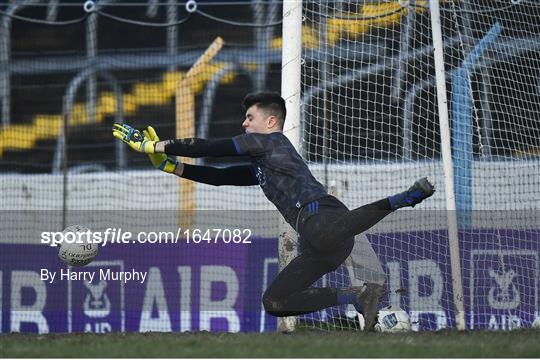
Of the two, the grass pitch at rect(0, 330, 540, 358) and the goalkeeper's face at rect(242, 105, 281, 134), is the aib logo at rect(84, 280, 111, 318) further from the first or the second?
the goalkeeper's face at rect(242, 105, 281, 134)

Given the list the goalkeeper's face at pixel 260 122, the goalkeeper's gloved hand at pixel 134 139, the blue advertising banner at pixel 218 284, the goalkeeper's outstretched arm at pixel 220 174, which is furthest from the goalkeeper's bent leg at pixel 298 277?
the blue advertising banner at pixel 218 284

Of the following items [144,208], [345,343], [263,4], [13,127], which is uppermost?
[263,4]

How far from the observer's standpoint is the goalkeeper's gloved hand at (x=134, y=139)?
797cm

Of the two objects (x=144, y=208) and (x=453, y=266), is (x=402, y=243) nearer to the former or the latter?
(x=453, y=266)

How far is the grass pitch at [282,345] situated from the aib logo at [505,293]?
6.47 feet

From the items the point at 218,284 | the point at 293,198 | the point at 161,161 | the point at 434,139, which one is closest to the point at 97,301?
the point at 218,284

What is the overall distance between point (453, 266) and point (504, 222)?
1.23 meters

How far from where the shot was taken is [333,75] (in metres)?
11.6

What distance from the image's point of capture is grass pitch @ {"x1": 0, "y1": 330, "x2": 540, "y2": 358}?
23.2 ft

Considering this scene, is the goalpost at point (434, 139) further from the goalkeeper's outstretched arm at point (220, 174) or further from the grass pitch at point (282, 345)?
the grass pitch at point (282, 345)

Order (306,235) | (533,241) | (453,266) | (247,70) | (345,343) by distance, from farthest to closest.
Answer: (247,70) < (533,241) < (453,266) < (306,235) < (345,343)

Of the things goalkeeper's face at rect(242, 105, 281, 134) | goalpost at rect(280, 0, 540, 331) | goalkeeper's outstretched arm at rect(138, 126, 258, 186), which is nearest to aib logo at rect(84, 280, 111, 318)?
goalpost at rect(280, 0, 540, 331)

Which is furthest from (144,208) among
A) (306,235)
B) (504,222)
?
(306,235)

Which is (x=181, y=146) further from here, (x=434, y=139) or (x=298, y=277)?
(x=434, y=139)
